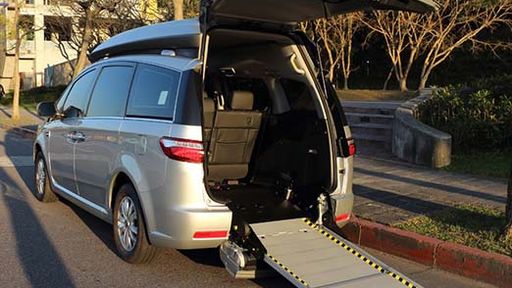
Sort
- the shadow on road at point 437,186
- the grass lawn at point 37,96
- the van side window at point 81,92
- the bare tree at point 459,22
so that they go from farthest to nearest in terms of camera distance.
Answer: the grass lawn at point 37,96
the bare tree at point 459,22
the shadow on road at point 437,186
the van side window at point 81,92

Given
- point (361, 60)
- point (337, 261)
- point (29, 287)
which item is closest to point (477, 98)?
point (337, 261)

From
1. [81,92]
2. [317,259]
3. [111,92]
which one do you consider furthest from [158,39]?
[317,259]

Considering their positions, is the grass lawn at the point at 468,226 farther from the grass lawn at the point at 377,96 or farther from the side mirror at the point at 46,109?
the grass lawn at the point at 377,96

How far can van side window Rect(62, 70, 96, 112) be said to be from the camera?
6.53m

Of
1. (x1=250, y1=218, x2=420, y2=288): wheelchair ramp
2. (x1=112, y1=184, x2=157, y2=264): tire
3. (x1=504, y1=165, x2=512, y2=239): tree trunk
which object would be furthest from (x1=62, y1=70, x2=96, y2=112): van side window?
(x1=504, y1=165, x2=512, y2=239): tree trunk

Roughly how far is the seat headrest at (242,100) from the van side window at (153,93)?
2.81ft

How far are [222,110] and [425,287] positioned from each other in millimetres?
2372

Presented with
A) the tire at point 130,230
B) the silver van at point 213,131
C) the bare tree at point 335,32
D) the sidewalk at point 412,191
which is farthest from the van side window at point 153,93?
the bare tree at point 335,32

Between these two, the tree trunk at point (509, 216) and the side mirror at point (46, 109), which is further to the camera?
the side mirror at point (46, 109)

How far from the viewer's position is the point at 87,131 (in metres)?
6.11

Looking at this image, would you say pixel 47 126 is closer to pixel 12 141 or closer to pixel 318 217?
pixel 318 217

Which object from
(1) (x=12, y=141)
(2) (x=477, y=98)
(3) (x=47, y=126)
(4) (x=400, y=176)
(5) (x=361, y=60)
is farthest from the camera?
(5) (x=361, y=60)

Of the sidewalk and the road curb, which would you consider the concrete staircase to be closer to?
the sidewalk

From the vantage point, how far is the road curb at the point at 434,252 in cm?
505
